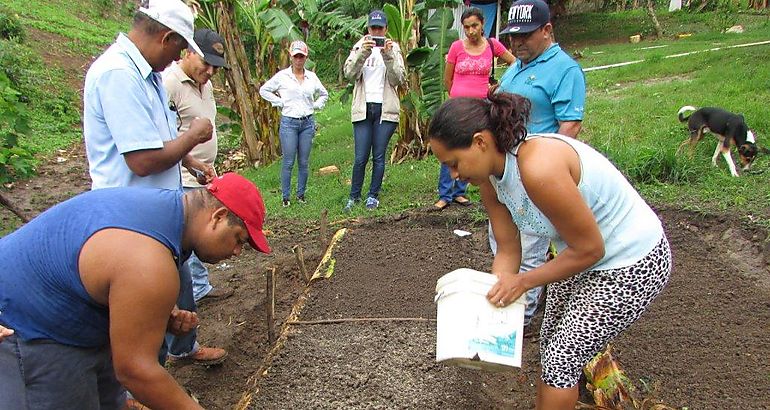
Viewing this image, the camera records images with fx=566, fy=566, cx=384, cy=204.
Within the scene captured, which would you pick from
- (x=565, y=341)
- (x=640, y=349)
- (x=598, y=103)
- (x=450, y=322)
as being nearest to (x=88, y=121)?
(x=450, y=322)

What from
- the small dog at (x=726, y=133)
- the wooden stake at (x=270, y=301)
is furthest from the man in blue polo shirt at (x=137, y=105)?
the small dog at (x=726, y=133)

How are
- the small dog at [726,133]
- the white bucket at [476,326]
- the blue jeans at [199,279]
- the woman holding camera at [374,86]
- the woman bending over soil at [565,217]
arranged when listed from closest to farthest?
the woman bending over soil at [565,217] → the white bucket at [476,326] → the blue jeans at [199,279] → the woman holding camera at [374,86] → the small dog at [726,133]

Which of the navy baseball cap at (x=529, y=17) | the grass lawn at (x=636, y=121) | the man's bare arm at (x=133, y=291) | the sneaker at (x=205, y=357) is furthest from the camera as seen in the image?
the grass lawn at (x=636, y=121)

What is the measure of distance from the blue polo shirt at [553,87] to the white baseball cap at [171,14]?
1.70m

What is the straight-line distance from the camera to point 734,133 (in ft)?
18.5

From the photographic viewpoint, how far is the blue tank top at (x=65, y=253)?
58.8 inches

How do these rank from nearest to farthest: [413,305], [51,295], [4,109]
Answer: [51,295] → [413,305] → [4,109]

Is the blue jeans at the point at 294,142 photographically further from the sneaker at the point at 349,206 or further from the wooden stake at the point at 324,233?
the wooden stake at the point at 324,233

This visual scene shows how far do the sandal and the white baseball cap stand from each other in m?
3.53

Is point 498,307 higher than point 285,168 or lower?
higher

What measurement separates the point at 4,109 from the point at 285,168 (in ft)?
8.26

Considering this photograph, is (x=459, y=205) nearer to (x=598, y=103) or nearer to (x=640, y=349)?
(x=640, y=349)

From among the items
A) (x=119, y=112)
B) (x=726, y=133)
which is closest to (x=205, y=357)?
(x=119, y=112)

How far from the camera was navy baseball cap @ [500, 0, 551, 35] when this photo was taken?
119 inches
